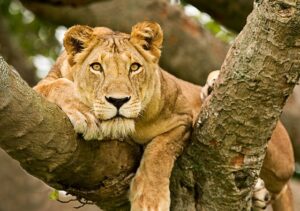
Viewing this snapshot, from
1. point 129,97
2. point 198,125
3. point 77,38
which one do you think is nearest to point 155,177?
point 198,125

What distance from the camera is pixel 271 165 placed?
4.67 meters

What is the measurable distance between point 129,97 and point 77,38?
49 cm

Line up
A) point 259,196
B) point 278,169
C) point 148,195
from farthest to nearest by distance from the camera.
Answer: point 278,169, point 259,196, point 148,195

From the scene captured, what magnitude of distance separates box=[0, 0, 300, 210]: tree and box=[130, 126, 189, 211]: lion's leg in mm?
62

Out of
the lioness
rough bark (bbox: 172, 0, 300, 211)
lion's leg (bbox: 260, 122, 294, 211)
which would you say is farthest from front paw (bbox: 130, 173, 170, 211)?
lion's leg (bbox: 260, 122, 294, 211)

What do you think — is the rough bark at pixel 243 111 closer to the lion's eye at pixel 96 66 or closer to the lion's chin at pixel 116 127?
the lion's chin at pixel 116 127

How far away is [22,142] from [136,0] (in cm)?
350

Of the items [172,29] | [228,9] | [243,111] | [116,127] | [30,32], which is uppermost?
[243,111]

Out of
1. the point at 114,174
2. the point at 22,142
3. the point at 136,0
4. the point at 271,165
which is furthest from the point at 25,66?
the point at 22,142

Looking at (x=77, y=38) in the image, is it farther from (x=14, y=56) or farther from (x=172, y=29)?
(x=14, y=56)

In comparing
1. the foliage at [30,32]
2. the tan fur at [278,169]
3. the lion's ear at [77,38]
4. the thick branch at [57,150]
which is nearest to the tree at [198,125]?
the thick branch at [57,150]

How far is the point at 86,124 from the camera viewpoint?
346 cm

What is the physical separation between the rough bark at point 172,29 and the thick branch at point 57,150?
2.67 metres

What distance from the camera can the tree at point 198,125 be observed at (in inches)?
125
